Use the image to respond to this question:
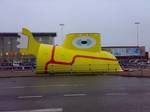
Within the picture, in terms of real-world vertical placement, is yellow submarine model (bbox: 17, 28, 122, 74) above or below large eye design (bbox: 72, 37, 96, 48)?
below

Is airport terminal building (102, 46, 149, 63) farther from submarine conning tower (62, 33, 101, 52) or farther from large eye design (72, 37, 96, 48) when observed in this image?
large eye design (72, 37, 96, 48)

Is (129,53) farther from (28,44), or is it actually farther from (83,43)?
(28,44)

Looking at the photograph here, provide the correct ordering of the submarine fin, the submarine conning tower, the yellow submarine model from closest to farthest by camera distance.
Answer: the yellow submarine model
the submarine conning tower
the submarine fin

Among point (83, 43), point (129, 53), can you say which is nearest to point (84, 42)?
point (83, 43)

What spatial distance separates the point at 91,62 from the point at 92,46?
71.6 inches

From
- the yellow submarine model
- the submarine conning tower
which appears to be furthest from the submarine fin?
the submarine conning tower

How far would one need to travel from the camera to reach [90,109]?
11703 mm

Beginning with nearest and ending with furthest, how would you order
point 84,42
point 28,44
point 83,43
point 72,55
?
point 72,55
point 83,43
point 84,42
point 28,44

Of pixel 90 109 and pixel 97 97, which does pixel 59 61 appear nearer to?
pixel 97 97

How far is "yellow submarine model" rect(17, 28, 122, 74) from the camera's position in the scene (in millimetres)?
37281

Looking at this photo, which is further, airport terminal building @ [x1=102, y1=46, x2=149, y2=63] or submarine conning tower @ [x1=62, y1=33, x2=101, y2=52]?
airport terminal building @ [x1=102, y1=46, x2=149, y2=63]

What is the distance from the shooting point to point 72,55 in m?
37.7

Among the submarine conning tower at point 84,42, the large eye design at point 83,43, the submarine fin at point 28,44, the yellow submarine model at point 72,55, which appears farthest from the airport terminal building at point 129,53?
the submarine fin at point 28,44

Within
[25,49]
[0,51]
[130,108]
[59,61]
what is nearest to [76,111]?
[130,108]
